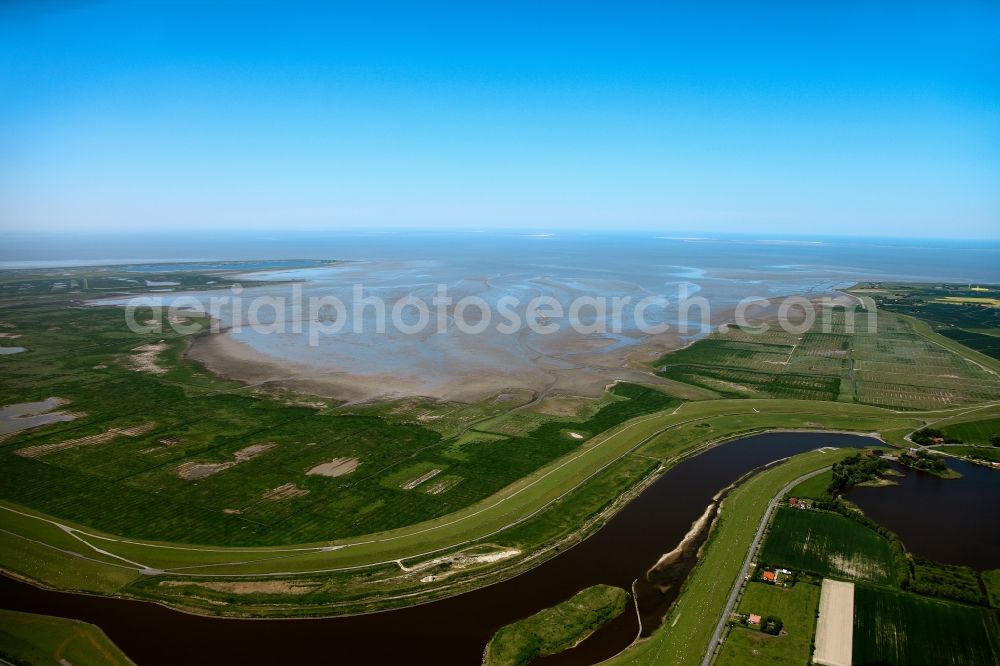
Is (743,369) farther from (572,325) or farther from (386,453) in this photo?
(386,453)

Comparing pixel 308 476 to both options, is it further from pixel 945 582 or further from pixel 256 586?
pixel 945 582

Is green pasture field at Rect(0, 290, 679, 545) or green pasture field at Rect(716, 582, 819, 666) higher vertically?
green pasture field at Rect(0, 290, 679, 545)

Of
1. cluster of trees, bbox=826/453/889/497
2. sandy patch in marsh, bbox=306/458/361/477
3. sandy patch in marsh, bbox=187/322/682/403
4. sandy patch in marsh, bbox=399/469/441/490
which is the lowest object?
sandy patch in marsh, bbox=399/469/441/490

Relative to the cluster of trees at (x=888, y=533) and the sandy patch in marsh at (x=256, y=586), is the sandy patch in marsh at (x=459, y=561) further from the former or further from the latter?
the cluster of trees at (x=888, y=533)

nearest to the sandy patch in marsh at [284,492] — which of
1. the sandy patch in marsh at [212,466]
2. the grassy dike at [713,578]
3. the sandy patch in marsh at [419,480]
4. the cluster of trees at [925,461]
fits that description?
the sandy patch in marsh at [212,466]

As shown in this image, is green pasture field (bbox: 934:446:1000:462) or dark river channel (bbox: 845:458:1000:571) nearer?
dark river channel (bbox: 845:458:1000:571)

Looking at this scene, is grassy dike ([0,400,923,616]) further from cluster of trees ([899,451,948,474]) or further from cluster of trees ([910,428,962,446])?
cluster of trees ([910,428,962,446])

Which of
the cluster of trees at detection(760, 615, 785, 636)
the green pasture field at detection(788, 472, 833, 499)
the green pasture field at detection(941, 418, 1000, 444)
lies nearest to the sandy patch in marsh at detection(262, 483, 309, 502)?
the cluster of trees at detection(760, 615, 785, 636)

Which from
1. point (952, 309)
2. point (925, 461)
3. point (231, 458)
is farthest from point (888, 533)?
point (952, 309)
